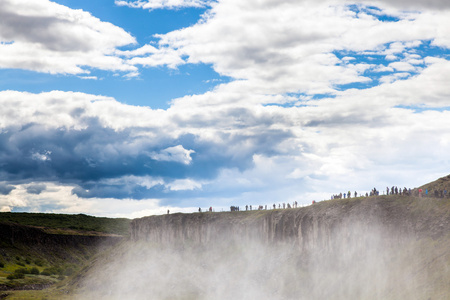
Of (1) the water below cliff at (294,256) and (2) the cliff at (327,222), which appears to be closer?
(1) the water below cliff at (294,256)

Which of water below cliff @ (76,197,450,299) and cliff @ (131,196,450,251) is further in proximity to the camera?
cliff @ (131,196,450,251)

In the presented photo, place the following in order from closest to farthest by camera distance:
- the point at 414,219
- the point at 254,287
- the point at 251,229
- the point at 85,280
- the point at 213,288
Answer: the point at 414,219 < the point at 254,287 < the point at 213,288 < the point at 251,229 < the point at 85,280

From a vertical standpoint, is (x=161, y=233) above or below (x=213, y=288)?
above

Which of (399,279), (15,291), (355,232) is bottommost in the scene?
(15,291)

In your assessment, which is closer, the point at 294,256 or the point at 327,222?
the point at 327,222

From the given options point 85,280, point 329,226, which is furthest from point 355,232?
point 85,280

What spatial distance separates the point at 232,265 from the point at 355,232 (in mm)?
39008

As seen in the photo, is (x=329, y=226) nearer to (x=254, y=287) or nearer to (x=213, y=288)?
(x=254, y=287)

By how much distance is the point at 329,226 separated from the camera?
103438 mm

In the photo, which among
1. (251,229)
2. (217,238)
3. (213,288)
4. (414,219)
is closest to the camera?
(414,219)

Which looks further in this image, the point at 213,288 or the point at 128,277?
the point at 128,277

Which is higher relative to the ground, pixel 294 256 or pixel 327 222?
pixel 327 222

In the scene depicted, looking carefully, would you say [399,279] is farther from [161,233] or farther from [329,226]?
[161,233]

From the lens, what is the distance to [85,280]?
156 m
